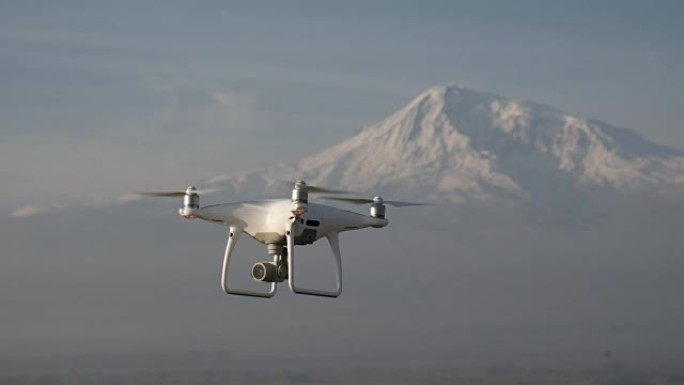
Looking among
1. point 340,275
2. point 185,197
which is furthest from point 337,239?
point 185,197

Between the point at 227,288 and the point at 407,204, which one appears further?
the point at 407,204

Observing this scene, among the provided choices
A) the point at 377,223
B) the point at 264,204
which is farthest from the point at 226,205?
the point at 377,223

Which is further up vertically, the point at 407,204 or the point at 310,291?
the point at 407,204

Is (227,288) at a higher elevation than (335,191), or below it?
below

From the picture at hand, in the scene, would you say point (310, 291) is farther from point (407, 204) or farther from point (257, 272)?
point (407, 204)

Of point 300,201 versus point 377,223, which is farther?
point 377,223

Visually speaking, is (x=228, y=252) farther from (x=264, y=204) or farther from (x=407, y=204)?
(x=407, y=204)
